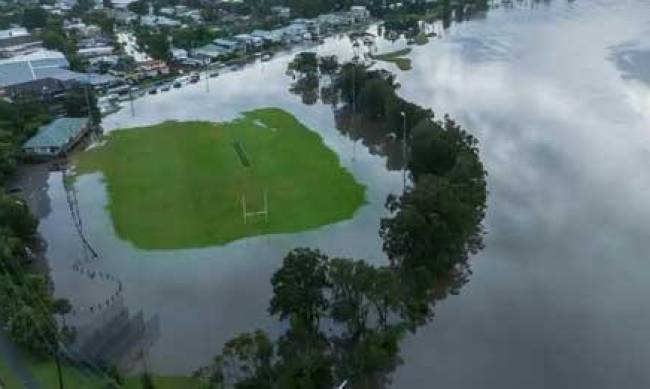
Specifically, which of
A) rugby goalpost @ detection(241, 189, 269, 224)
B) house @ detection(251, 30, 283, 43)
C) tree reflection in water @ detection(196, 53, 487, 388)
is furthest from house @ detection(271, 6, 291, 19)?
tree reflection in water @ detection(196, 53, 487, 388)

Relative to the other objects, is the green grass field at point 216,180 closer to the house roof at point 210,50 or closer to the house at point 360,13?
the house roof at point 210,50

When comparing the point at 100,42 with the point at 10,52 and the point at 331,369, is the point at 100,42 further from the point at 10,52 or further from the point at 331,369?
the point at 331,369

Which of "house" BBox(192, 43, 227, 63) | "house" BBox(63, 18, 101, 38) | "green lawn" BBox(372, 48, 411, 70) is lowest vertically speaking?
"green lawn" BBox(372, 48, 411, 70)

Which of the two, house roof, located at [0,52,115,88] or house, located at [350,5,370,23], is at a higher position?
house roof, located at [0,52,115,88]

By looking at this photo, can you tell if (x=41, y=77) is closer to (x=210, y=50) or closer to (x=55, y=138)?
(x=55, y=138)

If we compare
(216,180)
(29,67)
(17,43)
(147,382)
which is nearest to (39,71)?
(29,67)

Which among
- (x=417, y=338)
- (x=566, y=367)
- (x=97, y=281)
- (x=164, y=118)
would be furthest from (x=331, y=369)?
(x=164, y=118)

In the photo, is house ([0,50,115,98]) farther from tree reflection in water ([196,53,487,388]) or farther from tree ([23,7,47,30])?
tree reflection in water ([196,53,487,388])

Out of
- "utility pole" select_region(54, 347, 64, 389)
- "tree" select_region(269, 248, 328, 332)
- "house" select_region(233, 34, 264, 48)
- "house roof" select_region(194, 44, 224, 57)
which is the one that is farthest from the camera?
"house" select_region(233, 34, 264, 48)
